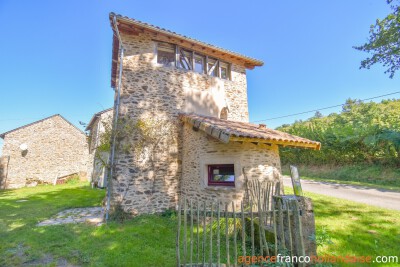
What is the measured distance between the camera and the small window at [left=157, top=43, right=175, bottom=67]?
28.8 ft

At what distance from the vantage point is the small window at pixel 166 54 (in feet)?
28.8

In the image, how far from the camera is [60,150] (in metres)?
18.7

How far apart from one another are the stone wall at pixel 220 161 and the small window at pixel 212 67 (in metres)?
3.66

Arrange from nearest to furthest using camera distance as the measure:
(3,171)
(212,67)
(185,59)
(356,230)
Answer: (356,230) → (185,59) → (212,67) → (3,171)

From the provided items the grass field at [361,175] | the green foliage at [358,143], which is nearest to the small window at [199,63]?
the grass field at [361,175]

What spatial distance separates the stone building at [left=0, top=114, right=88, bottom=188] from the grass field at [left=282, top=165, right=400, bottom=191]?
74.0 feet

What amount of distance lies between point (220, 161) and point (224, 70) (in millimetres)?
5961

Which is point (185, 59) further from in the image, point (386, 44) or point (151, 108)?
point (386, 44)

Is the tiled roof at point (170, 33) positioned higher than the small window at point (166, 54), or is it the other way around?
the tiled roof at point (170, 33)

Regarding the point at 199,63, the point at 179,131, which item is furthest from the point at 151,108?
the point at 199,63

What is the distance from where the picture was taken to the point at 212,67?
32.8ft

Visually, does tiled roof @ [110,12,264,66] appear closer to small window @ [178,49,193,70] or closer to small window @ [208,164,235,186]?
small window @ [178,49,193,70]

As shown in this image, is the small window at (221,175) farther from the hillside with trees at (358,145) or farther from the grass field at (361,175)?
the hillside with trees at (358,145)

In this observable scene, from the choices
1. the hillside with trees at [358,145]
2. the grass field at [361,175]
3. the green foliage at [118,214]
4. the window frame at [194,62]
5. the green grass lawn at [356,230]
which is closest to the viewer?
the green grass lawn at [356,230]
